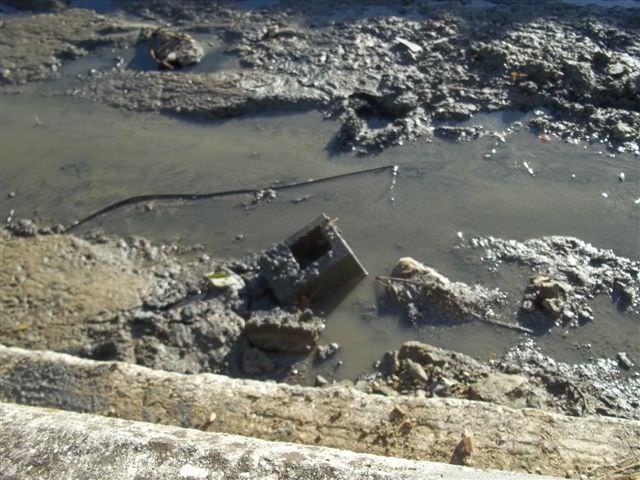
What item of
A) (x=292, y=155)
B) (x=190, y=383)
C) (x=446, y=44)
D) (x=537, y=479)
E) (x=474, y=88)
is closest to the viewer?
(x=537, y=479)

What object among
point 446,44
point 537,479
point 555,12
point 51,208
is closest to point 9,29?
point 51,208

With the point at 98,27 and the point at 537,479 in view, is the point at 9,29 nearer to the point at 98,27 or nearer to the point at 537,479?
the point at 98,27

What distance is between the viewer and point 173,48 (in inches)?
289

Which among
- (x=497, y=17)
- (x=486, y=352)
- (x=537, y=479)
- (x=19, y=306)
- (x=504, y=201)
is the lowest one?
(x=19, y=306)

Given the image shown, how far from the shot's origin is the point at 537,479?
257cm

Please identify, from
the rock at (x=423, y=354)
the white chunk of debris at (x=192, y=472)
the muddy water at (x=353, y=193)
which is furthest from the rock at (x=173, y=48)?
the white chunk of debris at (x=192, y=472)

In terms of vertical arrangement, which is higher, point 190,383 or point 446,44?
point 446,44

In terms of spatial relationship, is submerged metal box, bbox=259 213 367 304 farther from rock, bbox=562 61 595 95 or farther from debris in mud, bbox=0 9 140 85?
debris in mud, bbox=0 9 140 85

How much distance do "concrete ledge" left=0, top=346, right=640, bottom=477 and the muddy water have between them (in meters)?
0.95

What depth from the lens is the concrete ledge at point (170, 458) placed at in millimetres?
2443

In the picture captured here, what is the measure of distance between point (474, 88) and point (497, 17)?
146 cm

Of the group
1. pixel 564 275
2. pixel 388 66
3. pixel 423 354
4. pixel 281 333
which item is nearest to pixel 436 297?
pixel 423 354

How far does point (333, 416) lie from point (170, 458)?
118cm

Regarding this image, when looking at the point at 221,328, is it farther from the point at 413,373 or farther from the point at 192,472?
the point at 192,472
